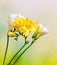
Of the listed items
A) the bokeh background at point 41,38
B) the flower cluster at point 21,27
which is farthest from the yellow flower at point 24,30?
the bokeh background at point 41,38

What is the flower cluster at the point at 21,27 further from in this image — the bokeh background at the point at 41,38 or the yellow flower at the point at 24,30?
the bokeh background at the point at 41,38

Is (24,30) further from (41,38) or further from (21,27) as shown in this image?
(41,38)

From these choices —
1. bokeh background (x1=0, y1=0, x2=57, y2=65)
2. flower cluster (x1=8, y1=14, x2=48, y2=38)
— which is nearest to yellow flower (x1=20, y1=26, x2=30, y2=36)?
flower cluster (x1=8, y1=14, x2=48, y2=38)

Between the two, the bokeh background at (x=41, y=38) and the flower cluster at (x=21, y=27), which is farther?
the bokeh background at (x=41, y=38)

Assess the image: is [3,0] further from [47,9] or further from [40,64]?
[40,64]

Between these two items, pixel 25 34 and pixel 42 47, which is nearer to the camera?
pixel 25 34

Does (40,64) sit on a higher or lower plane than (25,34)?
lower

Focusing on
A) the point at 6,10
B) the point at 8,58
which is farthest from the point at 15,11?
the point at 8,58

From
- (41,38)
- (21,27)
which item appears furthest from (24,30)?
(41,38)

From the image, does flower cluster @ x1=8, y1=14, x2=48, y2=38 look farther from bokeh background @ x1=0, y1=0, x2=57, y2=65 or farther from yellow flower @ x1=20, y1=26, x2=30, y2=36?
bokeh background @ x1=0, y1=0, x2=57, y2=65
